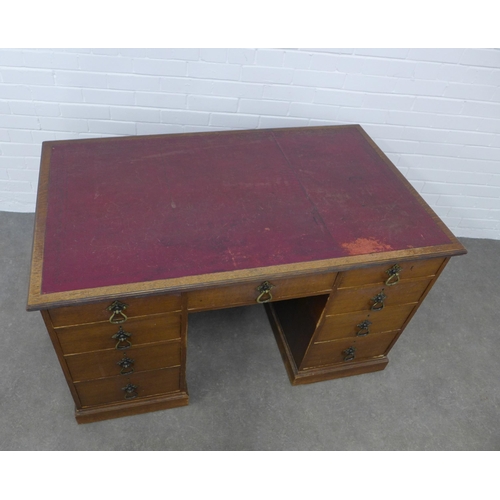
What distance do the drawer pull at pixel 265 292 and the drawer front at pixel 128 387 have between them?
57cm

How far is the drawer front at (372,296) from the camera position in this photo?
1.84 meters

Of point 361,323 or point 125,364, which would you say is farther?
point 361,323

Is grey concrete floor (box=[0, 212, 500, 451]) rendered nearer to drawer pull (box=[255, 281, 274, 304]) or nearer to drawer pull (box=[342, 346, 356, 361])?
drawer pull (box=[342, 346, 356, 361])

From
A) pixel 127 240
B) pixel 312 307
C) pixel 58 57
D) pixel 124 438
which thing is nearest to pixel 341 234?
pixel 312 307

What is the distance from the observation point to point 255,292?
166cm

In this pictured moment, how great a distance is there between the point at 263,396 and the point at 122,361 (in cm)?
79

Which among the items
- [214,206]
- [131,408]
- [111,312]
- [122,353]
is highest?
[214,206]

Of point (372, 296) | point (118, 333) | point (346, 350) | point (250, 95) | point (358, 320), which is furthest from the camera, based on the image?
point (250, 95)

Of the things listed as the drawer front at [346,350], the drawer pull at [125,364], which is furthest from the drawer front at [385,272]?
the drawer pull at [125,364]

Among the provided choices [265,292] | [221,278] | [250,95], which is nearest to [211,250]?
[221,278]

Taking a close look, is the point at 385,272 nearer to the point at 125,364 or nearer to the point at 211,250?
the point at 211,250

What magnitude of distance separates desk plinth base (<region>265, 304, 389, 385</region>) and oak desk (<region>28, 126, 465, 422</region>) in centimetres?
1

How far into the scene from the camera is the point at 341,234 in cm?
175

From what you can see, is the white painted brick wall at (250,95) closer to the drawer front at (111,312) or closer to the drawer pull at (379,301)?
the drawer pull at (379,301)
